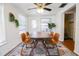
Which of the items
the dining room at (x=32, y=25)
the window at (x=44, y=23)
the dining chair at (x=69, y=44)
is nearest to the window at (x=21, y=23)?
the dining room at (x=32, y=25)

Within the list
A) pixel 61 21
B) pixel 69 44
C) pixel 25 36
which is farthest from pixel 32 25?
pixel 69 44

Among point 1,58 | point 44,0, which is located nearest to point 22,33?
point 1,58

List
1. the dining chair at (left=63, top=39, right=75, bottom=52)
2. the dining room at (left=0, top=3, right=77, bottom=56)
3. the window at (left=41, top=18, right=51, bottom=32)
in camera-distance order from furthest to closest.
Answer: the dining chair at (left=63, top=39, right=75, bottom=52)
the window at (left=41, top=18, right=51, bottom=32)
the dining room at (left=0, top=3, right=77, bottom=56)

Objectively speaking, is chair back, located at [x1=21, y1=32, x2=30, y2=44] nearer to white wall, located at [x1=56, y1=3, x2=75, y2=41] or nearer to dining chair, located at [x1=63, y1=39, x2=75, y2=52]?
white wall, located at [x1=56, y1=3, x2=75, y2=41]

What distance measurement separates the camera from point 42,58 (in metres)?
0.66

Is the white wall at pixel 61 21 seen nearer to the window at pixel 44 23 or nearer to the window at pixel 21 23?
the window at pixel 44 23

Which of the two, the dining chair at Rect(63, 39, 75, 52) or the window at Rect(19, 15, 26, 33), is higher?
the window at Rect(19, 15, 26, 33)

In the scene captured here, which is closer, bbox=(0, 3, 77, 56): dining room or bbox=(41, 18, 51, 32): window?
bbox=(0, 3, 77, 56): dining room

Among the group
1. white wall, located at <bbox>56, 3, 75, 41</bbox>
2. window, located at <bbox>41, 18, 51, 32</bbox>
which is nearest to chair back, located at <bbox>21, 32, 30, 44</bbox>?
window, located at <bbox>41, 18, 51, 32</bbox>

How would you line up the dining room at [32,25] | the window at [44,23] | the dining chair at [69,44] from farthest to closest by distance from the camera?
1. the dining chair at [69,44]
2. the window at [44,23]
3. the dining room at [32,25]

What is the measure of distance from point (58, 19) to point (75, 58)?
891 mm

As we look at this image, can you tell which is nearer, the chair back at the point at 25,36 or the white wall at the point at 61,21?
the white wall at the point at 61,21

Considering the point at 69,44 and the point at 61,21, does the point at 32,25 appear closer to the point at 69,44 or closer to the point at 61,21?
the point at 61,21

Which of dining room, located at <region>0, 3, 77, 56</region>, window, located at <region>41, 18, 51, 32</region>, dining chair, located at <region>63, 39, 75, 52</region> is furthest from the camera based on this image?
dining chair, located at <region>63, 39, 75, 52</region>
